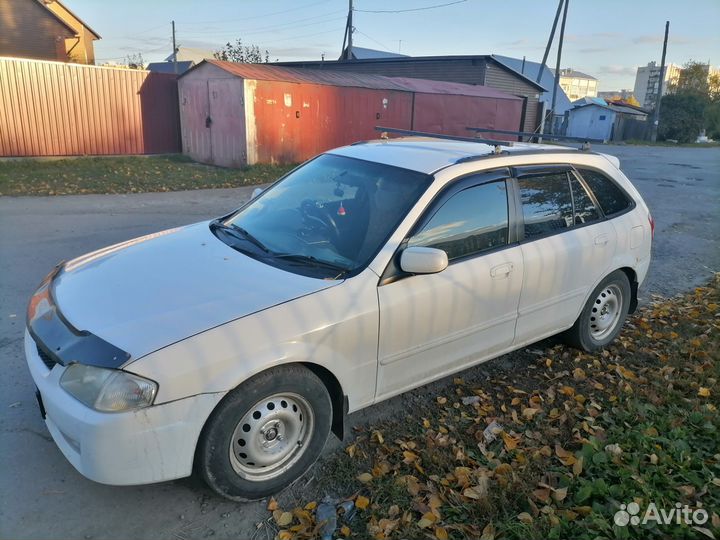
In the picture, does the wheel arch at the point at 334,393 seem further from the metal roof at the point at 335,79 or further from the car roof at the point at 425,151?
the metal roof at the point at 335,79

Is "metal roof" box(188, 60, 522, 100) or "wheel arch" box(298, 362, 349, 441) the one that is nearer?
"wheel arch" box(298, 362, 349, 441)

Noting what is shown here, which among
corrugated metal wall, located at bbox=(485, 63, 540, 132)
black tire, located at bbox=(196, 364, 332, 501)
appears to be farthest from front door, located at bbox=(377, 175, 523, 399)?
corrugated metal wall, located at bbox=(485, 63, 540, 132)

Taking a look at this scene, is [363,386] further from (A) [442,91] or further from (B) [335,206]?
(A) [442,91]

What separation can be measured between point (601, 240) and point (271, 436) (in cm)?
295

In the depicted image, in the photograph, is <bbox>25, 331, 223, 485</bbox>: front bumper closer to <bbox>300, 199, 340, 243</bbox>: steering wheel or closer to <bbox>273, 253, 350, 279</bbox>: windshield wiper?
<bbox>273, 253, 350, 279</bbox>: windshield wiper

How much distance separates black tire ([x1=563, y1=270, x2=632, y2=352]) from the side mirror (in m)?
1.96

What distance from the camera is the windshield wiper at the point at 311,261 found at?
300cm

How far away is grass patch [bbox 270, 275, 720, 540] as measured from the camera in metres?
2.55

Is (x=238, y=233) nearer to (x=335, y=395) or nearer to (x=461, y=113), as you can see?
(x=335, y=395)

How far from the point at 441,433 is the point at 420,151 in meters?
1.89

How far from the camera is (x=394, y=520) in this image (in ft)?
8.45

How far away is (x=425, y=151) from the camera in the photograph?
3.72 metres

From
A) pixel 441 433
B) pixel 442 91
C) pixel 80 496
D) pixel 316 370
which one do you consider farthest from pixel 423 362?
pixel 442 91

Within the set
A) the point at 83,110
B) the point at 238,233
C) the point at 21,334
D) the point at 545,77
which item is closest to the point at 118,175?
the point at 83,110
